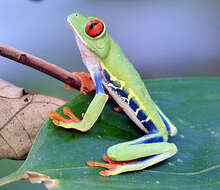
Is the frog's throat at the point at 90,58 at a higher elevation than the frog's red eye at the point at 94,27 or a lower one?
lower

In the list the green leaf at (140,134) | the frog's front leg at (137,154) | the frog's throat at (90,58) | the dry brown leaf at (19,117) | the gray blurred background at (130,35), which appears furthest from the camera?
the gray blurred background at (130,35)

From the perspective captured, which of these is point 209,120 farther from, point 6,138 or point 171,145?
point 6,138

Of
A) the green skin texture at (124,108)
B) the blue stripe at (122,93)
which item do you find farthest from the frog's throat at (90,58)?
the blue stripe at (122,93)

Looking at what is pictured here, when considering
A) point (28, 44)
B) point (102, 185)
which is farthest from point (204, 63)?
point (102, 185)

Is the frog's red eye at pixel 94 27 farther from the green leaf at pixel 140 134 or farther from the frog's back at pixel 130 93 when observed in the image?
the green leaf at pixel 140 134

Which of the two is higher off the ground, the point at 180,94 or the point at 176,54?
the point at 180,94

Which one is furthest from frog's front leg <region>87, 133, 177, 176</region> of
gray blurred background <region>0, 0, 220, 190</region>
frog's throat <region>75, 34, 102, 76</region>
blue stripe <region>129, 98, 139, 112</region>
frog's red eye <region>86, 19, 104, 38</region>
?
gray blurred background <region>0, 0, 220, 190</region>

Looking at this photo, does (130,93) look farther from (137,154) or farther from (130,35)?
(130,35)

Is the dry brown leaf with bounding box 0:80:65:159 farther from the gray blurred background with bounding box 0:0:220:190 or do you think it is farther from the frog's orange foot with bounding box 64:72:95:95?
the gray blurred background with bounding box 0:0:220:190
